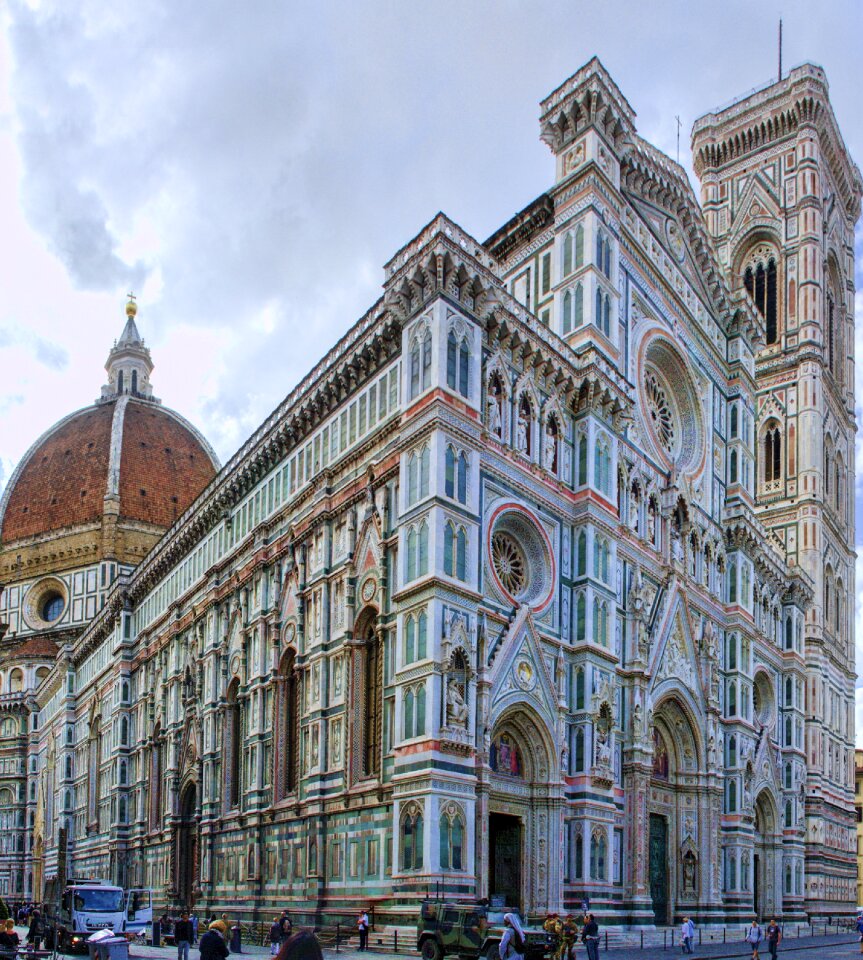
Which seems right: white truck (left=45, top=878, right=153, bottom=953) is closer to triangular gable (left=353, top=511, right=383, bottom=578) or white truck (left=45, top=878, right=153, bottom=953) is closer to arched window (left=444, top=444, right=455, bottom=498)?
triangular gable (left=353, top=511, right=383, bottom=578)

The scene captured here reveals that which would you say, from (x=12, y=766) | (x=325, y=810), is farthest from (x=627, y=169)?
(x=12, y=766)

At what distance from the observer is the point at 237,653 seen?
1811 inches

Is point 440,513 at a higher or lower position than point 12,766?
higher

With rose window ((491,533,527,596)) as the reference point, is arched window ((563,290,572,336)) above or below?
above


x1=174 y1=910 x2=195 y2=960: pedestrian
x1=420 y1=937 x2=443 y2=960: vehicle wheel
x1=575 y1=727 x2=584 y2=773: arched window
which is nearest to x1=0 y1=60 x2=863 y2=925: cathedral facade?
x1=575 y1=727 x2=584 y2=773: arched window

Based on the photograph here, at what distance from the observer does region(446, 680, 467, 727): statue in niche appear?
1235 inches

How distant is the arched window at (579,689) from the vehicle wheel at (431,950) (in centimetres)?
1139

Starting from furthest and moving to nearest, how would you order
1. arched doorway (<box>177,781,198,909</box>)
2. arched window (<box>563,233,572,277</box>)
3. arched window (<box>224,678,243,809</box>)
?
arched doorway (<box>177,781,198,909</box>)
arched window (<box>224,678,243,809</box>)
arched window (<box>563,233,572,277</box>)

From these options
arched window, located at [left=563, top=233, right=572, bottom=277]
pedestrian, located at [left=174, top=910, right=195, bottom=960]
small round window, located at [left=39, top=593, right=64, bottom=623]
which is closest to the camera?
pedestrian, located at [left=174, top=910, right=195, bottom=960]

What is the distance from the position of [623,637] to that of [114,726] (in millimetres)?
35080

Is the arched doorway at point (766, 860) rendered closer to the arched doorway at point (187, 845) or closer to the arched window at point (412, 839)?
the arched window at point (412, 839)

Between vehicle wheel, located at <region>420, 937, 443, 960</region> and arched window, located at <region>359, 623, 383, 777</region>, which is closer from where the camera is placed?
vehicle wheel, located at <region>420, 937, 443, 960</region>

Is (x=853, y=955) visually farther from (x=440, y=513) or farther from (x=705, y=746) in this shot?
(x=440, y=513)

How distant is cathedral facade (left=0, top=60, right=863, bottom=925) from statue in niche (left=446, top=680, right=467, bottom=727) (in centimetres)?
9
